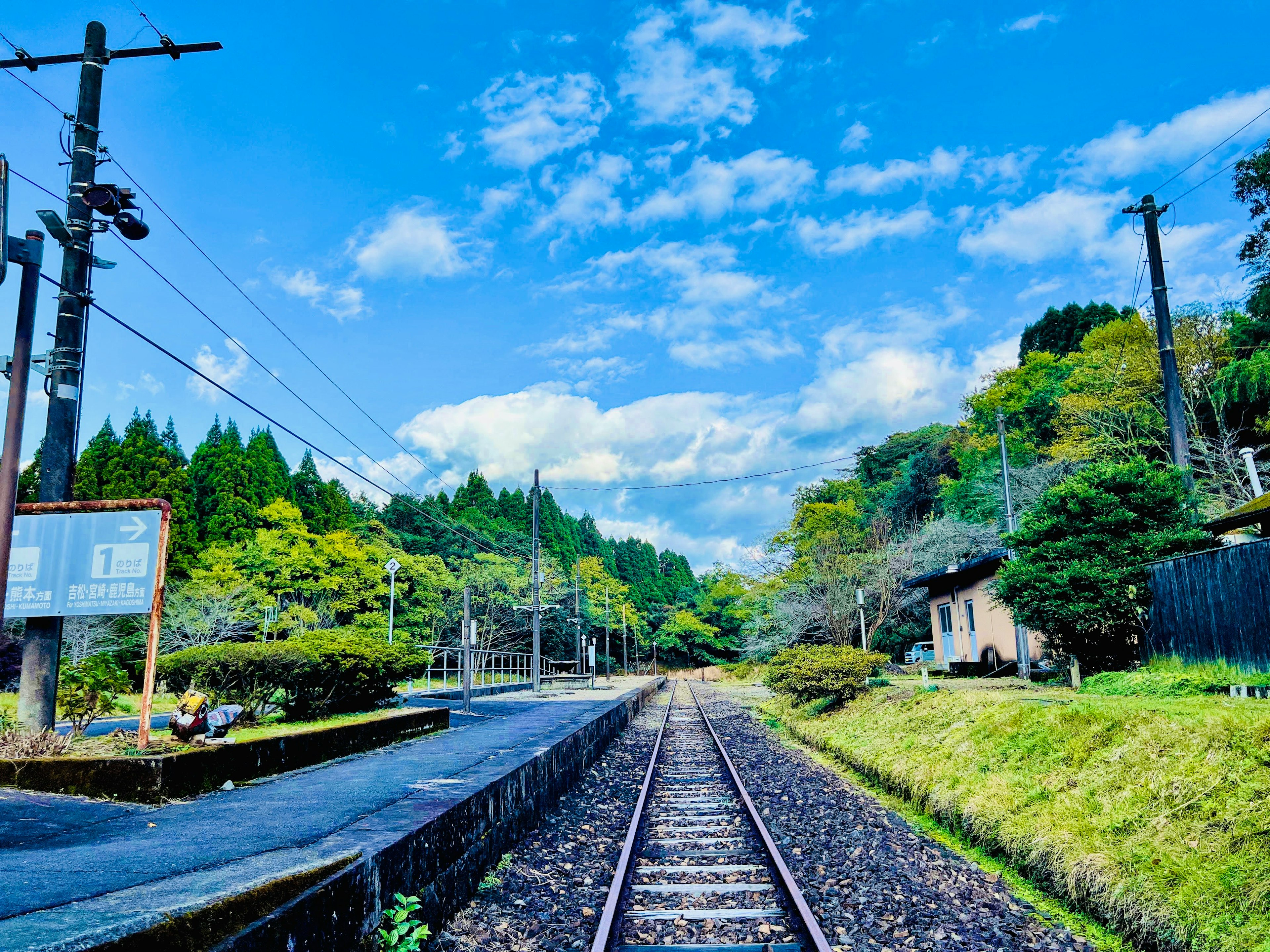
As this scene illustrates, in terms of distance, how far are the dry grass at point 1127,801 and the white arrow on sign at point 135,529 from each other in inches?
332

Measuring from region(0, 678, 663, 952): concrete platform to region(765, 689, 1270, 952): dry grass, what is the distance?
14.6 ft

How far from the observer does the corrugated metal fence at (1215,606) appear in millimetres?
10031

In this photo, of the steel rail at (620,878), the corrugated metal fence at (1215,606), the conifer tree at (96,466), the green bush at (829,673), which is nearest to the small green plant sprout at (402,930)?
the steel rail at (620,878)

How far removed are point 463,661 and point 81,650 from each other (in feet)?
45.8

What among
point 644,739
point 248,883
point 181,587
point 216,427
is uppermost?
point 216,427

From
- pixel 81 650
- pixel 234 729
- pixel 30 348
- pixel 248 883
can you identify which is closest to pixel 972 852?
pixel 248 883

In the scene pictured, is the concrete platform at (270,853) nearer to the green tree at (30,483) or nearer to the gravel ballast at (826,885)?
the gravel ballast at (826,885)

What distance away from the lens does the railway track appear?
194 inches

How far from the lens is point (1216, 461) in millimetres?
28516

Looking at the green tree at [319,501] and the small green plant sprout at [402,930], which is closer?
the small green plant sprout at [402,930]

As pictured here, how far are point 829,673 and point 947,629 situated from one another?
1233 cm

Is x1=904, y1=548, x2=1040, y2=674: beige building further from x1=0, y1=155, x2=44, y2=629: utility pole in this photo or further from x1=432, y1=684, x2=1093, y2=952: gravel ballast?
x1=0, y1=155, x2=44, y2=629: utility pole

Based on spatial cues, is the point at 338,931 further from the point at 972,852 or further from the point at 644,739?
the point at 644,739

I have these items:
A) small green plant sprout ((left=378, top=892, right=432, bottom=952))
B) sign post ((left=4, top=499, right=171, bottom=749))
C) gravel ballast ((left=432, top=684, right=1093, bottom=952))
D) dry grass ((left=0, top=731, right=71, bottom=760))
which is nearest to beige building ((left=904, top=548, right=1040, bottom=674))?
gravel ballast ((left=432, top=684, right=1093, bottom=952))
